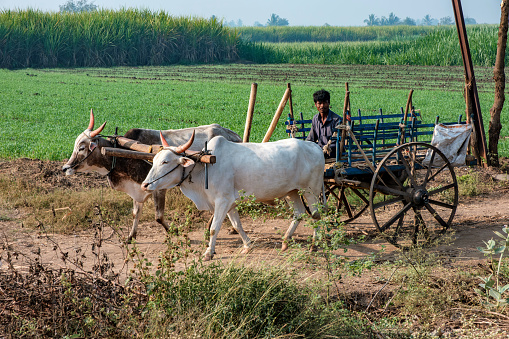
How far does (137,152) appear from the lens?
6227 mm

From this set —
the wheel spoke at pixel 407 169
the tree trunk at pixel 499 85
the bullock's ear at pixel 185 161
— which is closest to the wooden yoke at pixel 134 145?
the bullock's ear at pixel 185 161

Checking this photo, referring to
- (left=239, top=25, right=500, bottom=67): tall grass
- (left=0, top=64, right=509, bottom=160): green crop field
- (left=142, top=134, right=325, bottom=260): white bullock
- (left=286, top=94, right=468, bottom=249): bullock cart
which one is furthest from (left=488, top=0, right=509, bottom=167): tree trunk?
(left=239, top=25, right=500, bottom=67): tall grass

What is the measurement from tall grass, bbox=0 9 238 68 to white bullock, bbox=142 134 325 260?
33105 millimetres

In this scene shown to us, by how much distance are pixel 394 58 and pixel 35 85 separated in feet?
71.0

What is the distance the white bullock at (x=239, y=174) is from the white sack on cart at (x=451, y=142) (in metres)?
1.64

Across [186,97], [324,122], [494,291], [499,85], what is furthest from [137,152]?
[186,97]

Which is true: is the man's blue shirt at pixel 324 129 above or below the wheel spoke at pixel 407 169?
above

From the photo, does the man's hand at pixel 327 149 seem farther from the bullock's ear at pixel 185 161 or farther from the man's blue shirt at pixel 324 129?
the bullock's ear at pixel 185 161

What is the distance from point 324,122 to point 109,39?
33262 mm

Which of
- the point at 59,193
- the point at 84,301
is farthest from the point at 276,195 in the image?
the point at 59,193

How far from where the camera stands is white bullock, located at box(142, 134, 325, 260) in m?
5.94

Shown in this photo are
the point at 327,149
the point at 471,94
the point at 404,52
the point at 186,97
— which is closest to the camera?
the point at 327,149

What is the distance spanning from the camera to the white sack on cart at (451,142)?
7016 millimetres

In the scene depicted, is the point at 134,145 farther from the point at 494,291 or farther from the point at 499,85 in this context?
the point at 499,85
